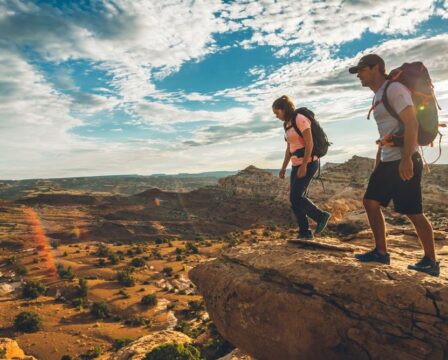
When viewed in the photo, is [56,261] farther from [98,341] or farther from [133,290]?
[98,341]

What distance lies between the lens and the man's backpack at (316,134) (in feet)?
21.9

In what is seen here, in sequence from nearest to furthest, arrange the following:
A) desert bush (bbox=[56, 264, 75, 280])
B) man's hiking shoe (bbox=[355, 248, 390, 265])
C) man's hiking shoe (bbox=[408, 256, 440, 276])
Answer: man's hiking shoe (bbox=[408, 256, 440, 276]) < man's hiking shoe (bbox=[355, 248, 390, 265]) < desert bush (bbox=[56, 264, 75, 280])

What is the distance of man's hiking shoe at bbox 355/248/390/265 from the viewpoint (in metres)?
5.82

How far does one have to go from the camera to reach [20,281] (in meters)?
34.9

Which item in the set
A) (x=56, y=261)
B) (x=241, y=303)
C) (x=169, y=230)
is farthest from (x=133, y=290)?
(x=169, y=230)

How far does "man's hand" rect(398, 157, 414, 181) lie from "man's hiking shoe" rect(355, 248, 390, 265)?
168 cm

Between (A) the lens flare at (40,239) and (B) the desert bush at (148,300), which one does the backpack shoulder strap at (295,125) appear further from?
(A) the lens flare at (40,239)

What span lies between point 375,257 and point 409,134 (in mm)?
2290

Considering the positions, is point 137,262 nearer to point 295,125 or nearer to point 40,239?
point 40,239

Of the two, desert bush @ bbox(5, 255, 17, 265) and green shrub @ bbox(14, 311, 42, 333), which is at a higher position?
desert bush @ bbox(5, 255, 17, 265)

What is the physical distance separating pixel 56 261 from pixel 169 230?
3438cm

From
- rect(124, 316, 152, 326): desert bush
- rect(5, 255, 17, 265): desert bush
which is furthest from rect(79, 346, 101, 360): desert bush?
rect(5, 255, 17, 265): desert bush

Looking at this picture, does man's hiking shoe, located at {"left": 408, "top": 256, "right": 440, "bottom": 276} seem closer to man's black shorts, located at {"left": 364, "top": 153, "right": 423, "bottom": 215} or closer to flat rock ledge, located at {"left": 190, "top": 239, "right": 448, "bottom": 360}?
flat rock ledge, located at {"left": 190, "top": 239, "right": 448, "bottom": 360}

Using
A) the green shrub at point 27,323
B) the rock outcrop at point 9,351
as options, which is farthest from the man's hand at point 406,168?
the green shrub at point 27,323
